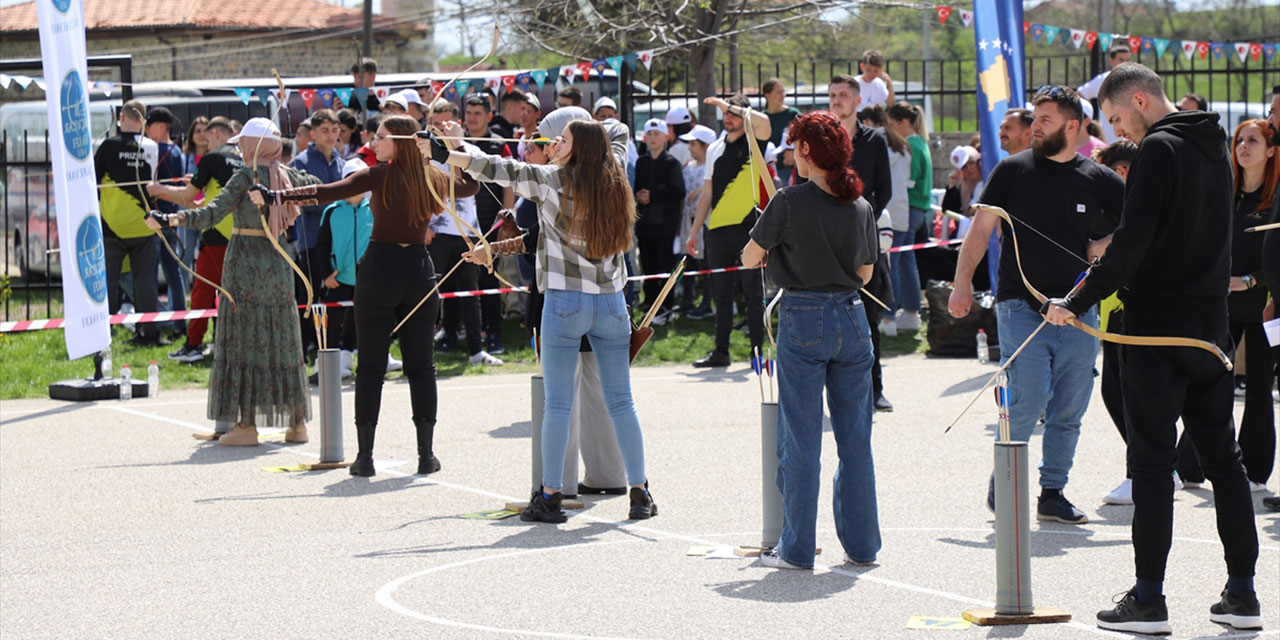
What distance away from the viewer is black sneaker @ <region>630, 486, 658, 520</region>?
766 cm

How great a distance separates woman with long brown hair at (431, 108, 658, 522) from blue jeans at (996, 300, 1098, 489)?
180 cm

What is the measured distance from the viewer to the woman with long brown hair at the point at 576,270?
24.3 feet

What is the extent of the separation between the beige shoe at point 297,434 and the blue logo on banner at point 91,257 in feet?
5.33

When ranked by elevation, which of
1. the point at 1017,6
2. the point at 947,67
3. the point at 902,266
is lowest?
the point at 902,266

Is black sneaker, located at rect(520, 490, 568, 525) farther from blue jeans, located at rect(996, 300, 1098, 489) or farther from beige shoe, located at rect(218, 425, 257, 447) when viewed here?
beige shoe, located at rect(218, 425, 257, 447)

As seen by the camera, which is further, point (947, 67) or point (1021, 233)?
point (947, 67)

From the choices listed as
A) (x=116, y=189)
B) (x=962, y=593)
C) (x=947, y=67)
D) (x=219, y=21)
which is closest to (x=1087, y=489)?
(x=962, y=593)

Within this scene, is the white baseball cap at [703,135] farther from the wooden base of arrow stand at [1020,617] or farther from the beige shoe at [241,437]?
the wooden base of arrow stand at [1020,617]

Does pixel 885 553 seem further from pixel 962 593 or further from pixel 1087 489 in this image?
pixel 1087 489

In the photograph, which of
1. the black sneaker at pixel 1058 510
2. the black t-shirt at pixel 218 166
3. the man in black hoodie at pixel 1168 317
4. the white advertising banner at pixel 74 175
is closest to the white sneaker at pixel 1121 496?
the black sneaker at pixel 1058 510

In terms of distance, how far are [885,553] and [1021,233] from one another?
1.62 metres

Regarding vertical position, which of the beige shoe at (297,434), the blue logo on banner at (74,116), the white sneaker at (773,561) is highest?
the blue logo on banner at (74,116)

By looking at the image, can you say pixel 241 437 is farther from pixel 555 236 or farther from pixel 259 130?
pixel 555 236

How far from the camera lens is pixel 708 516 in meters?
7.71
